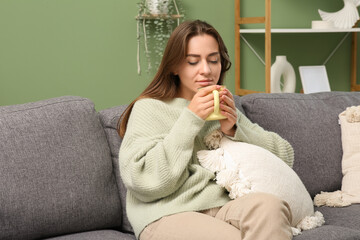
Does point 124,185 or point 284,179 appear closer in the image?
point 284,179

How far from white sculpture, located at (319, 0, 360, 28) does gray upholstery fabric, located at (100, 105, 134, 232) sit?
6.54ft

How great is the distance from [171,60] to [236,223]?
0.59 metres

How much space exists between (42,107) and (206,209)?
0.62m

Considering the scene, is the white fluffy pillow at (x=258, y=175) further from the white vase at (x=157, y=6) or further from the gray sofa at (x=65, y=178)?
the white vase at (x=157, y=6)

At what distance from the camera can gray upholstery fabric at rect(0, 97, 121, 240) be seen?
1604mm

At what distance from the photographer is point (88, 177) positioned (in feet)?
5.64

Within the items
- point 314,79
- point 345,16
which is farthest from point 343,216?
point 345,16

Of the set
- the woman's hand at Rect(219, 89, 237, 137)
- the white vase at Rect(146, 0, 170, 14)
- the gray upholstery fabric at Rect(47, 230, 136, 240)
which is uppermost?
the white vase at Rect(146, 0, 170, 14)

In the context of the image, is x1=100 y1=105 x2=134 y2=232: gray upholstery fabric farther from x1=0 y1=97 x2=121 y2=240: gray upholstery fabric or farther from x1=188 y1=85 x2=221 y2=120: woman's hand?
x1=188 y1=85 x2=221 y2=120: woman's hand

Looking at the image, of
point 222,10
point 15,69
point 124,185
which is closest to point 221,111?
point 124,185

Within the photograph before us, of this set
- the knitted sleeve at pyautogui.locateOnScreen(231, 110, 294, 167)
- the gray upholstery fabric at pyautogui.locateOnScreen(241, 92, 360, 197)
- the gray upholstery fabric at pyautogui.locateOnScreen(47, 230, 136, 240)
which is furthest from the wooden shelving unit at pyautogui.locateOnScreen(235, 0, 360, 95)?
the gray upholstery fabric at pyautogui.locateOnScreen(47, 230, 136, 240)

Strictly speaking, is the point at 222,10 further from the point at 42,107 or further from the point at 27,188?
the point at 27,188

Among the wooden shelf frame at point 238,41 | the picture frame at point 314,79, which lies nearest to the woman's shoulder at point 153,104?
the wooden shelf frame at point 238,41

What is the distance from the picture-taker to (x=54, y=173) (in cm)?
167
